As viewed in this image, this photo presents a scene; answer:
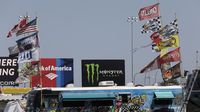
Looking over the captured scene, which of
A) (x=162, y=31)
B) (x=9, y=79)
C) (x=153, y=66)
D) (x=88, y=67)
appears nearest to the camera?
(x=153, y=66)

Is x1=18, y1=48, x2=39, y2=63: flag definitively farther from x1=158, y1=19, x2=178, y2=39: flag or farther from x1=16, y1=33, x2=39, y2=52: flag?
x1=158, y1=19, x2=178, y2=39: flag

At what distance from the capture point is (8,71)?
41750mm

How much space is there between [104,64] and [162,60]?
7655 mm

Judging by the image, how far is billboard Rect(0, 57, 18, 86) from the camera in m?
41.4

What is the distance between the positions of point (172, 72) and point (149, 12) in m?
5.75

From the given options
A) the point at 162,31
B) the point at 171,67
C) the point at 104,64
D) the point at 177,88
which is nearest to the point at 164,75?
the point at 171,67

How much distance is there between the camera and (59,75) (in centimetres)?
3947

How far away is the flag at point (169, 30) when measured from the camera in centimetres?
3328

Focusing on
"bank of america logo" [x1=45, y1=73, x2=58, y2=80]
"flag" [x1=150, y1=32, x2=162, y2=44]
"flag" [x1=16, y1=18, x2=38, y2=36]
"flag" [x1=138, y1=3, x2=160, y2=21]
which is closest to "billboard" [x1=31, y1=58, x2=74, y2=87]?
"bank of america logo" [x1=45, y1=73, x2=58, y2=80]

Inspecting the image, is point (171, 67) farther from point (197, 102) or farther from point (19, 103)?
point (197, 102)

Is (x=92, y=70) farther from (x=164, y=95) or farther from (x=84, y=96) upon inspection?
(x=84, y=96)

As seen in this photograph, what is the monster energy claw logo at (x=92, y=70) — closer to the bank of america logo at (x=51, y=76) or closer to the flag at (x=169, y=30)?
the bank of america logo at (x=51, y=76)

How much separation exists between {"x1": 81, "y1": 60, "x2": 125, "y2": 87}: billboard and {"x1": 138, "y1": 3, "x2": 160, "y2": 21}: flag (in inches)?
198

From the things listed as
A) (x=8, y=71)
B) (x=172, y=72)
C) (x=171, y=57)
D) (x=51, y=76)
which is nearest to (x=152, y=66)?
(x=172, y=72)
